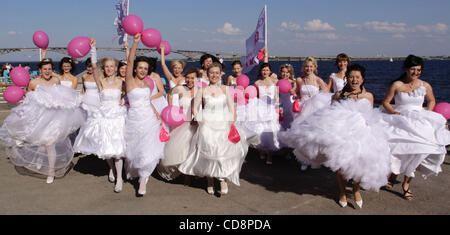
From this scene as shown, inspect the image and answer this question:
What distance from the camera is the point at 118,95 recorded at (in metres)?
5.29

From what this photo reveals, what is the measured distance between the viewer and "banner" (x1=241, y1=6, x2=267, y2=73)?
7.89m

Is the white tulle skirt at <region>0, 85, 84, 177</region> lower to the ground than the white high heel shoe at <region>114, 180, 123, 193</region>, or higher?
higher

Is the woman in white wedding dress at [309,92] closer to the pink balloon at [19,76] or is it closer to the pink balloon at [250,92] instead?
the pink balloon at [250,92]

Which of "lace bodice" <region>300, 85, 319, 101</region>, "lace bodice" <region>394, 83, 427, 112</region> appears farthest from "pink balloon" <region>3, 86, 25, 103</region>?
"lace bodice" <region>394, 83, 427, 112</region>

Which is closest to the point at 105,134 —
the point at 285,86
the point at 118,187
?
the point at 118,187

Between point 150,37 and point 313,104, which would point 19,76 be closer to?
point 150,37

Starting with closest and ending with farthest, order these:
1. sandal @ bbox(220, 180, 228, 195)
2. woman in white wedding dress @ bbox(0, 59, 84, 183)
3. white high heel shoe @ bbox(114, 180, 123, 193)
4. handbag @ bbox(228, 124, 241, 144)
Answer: handbag @ bbox(228, 124, 241, 144)
sandal @ bbox(220, 180, 228, 195)
white high heel shoe @ bbox(114, 180, 123, 193)
woman in white wedding dress @ bbox(0, 59, 84, 183)

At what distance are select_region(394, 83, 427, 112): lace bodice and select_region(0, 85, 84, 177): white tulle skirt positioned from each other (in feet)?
16.6

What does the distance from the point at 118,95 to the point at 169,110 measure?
0.83 metres

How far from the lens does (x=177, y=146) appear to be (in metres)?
5.20

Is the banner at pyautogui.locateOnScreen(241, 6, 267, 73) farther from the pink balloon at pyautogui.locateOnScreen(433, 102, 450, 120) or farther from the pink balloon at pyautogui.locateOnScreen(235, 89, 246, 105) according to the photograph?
the pink balloon at pyautogui.locateOnScreen(433, 102, 450, 120)

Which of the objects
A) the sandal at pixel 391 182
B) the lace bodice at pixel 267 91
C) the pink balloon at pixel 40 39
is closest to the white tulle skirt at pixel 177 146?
the lace bodice at pixel 267 91

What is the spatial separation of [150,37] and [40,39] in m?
2.84
